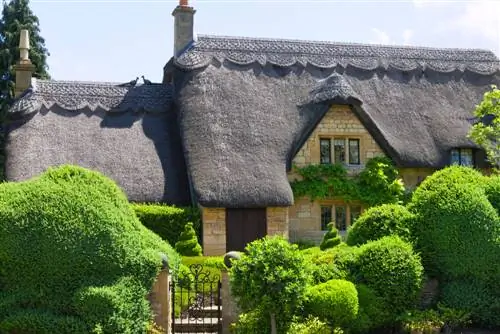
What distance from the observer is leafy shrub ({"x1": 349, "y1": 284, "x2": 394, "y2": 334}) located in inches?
488

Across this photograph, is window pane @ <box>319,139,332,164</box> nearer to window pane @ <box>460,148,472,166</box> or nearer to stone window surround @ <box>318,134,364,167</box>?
stone window surround @ <box>318,134,364,167</box>

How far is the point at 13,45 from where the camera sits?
105 feet

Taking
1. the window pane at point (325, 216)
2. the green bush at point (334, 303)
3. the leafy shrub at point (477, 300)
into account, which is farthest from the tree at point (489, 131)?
the green bush at point (334, 303)

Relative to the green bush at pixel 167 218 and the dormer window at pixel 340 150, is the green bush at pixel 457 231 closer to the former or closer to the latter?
the green bush at pixel 167 218

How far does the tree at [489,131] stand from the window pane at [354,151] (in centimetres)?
359

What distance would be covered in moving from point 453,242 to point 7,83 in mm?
23786

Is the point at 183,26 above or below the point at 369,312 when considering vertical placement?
above

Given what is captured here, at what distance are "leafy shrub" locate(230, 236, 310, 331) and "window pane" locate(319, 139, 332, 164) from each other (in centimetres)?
1104

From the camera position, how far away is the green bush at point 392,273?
12.8 metres

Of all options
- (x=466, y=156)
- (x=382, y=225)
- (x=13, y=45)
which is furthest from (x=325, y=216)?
(x=13, y=45)

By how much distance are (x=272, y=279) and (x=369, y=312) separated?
2.08 m

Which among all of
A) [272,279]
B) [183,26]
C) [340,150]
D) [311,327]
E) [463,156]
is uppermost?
[183,26]

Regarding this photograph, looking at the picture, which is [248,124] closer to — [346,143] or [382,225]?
[346,143]

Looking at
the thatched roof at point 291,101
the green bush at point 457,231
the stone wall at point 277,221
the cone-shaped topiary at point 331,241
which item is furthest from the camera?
the stone wall at point 277,221
